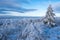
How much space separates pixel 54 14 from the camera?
205cm

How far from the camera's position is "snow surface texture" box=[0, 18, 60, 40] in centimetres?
202

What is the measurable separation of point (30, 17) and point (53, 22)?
0.40 meters

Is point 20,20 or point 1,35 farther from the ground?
point 20,20

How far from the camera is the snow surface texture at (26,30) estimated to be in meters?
2.02

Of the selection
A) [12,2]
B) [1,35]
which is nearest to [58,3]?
[12,2]

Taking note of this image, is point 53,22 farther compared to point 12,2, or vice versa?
point 12,2

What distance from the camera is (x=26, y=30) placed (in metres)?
2.06

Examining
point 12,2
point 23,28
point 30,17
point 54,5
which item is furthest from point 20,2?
point 54,5

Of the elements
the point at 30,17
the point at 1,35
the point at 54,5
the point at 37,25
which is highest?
the point at 54,5

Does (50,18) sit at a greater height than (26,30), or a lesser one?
greater

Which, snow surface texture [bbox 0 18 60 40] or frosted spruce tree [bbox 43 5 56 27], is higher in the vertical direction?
frosted spruce tree [bbox 43 5 56 27]

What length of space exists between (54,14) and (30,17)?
41 centimetres

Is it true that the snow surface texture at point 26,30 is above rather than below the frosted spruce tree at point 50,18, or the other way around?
below

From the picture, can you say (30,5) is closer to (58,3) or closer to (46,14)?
(46,14)
